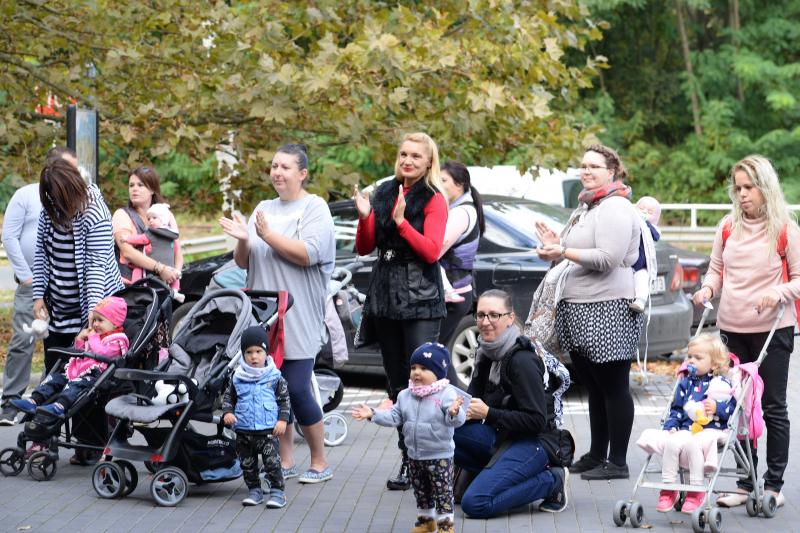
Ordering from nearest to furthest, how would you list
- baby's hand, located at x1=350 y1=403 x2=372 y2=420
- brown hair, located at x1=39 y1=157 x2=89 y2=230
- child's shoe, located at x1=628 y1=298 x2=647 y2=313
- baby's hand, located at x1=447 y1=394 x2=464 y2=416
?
baby's hand, located at x1=350 y1=403 x2=372 y2=420, baby's hand, located at x1=447 y1=394 x2=464 y2=416, child's shoe, located at x1=628 y1=298 x2=647 y2=313, brown hair, located at x1=39 y1=157 x2=89 y2=230

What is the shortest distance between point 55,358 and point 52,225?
91 cm

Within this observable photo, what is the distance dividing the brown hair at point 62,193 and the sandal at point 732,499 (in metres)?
4.18

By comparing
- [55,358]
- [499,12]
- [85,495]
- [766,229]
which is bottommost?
[85,495]

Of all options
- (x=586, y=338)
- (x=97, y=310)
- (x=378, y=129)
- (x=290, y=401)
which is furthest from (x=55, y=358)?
(x=378, y=129)

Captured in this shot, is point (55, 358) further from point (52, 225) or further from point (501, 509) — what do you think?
point (501, 509)

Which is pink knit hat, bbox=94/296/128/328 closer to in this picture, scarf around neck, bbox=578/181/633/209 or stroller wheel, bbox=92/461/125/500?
stroller wheel, bbox=92/461/125/500

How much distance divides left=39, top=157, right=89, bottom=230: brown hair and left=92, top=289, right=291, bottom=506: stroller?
112 cm

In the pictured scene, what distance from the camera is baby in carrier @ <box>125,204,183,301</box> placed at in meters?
10.2

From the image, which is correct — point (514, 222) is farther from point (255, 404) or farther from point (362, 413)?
point (362, 413)

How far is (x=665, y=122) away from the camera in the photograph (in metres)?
37.5

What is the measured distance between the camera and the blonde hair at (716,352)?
282 inches

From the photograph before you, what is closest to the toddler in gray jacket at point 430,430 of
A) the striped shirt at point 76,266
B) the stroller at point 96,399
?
the stroller at point 96,399

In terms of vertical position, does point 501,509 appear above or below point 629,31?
below

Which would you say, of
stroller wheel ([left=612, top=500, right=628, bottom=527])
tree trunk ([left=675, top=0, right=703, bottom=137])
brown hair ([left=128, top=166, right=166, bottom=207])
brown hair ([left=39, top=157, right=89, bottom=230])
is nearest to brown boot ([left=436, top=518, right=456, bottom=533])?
stroller wheel ([left=612, top=500, right=628, bottom=527])
